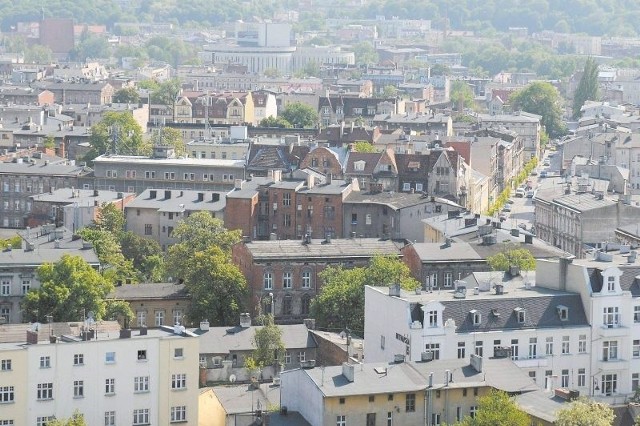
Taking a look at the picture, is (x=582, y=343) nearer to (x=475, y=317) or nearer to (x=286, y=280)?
(x=475, y=317)

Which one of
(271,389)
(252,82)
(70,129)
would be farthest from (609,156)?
(252,82)

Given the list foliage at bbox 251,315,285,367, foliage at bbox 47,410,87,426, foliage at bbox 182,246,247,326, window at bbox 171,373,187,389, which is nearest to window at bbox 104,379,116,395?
foliage at bbox 47,410,87,426

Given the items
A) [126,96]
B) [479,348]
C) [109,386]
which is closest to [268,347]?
[479,348]

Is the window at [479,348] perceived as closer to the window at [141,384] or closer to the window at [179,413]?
the window at [179,413]

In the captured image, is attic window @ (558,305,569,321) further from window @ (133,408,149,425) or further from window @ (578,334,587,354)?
window @ (133,408,149,425)

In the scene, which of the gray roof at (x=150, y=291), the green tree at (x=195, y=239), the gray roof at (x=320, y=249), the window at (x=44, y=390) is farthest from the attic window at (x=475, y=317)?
the gray roof at (x=150, y=291)

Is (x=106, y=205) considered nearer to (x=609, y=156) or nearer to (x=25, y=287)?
(x=25, y=287)
